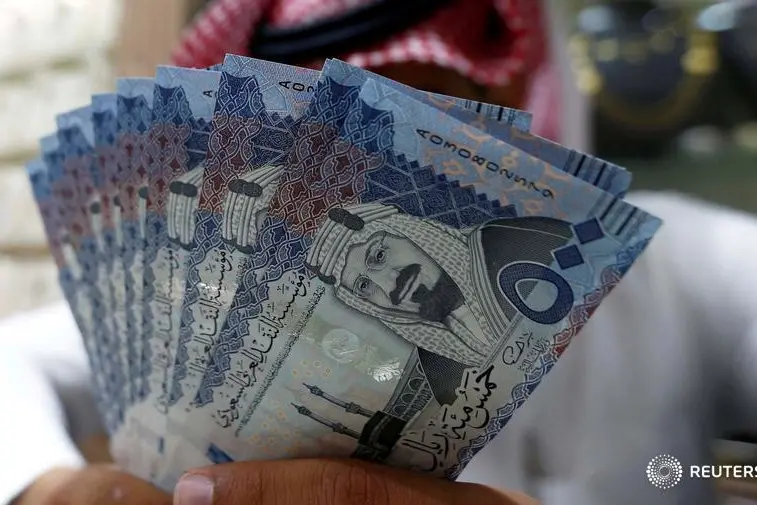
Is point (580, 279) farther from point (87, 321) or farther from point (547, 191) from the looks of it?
point (87, 321)

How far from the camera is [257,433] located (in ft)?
1.07

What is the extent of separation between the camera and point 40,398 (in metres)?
0.53

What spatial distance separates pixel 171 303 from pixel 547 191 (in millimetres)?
196

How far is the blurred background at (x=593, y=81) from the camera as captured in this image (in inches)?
33.8

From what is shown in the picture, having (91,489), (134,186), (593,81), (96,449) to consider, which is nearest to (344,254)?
(134,186)

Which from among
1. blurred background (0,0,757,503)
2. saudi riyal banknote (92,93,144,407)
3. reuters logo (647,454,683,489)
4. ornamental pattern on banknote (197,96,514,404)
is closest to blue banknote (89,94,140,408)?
saudi riyal banknote (92,93,144,407)

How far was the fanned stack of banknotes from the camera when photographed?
0.26m

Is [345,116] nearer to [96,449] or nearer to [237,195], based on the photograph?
[237,195]

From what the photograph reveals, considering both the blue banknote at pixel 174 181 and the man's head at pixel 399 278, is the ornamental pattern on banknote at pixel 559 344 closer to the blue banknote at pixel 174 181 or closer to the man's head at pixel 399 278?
the man's head at pixel 399 278

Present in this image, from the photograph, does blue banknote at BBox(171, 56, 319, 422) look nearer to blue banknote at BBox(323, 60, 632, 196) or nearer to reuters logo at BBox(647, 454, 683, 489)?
blue banknote at BBox(323, 60, 632, 196)

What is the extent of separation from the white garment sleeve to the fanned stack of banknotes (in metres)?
0.16

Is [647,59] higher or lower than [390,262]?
higher

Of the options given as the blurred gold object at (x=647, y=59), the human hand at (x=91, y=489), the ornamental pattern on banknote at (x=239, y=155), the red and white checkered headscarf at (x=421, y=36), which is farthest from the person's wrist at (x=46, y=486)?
the blurred gold object at (x=647, y=59)

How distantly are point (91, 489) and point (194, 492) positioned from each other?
0.39 ft
